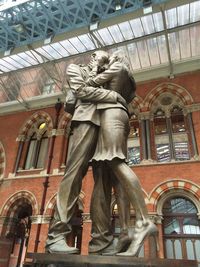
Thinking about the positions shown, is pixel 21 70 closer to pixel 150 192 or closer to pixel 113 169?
pixel 150 192

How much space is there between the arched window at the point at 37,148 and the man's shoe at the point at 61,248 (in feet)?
28.9

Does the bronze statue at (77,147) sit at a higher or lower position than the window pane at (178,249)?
lower

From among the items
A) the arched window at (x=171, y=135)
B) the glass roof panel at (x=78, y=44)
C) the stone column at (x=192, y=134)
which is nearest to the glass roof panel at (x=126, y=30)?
the glass roof panel at (x=78, y=44)

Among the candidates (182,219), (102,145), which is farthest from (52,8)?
(182,219)

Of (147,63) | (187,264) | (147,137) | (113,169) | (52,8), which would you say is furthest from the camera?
(147,63)

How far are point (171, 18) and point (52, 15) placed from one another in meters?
3.65

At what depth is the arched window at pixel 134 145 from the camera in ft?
29.2

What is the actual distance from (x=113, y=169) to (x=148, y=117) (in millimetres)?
7372

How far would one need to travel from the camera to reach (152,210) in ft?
24.7

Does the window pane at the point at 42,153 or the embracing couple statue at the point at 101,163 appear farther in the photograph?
the window pane at the point at 42,153

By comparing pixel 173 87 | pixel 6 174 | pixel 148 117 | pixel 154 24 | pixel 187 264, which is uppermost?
pixel 154 24

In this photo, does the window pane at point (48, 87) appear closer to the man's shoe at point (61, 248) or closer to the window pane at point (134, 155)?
the window pane at point (134, 155)

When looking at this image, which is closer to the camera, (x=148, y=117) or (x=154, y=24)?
(x=154, y=24)

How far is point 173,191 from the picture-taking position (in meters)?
7.73
